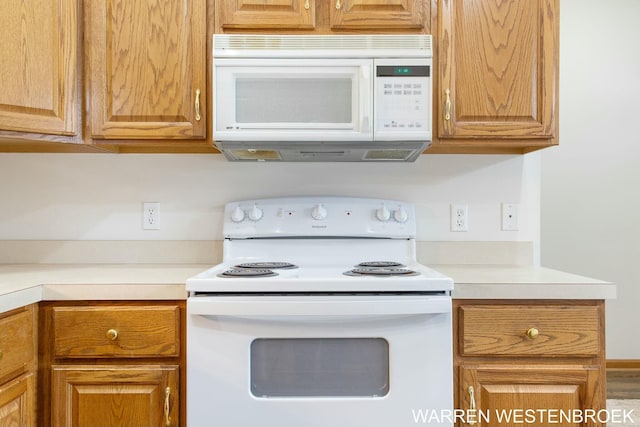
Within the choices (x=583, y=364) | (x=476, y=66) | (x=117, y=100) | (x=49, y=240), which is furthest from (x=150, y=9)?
(x=583, y=364)

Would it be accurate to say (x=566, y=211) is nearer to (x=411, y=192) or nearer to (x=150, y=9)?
(x=411, y=192)

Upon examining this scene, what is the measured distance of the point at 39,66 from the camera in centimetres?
153

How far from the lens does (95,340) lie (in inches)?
54.1

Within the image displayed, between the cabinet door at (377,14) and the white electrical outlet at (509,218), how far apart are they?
0.81 metres

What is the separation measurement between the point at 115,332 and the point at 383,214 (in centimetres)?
101

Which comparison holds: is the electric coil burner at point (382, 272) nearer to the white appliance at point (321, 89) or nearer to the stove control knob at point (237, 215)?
the white appliance at point (321, 89)

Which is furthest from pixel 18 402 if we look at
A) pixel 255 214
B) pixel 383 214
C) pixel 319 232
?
pixel 383 214

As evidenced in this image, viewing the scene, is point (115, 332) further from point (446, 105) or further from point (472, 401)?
point (446, 105)

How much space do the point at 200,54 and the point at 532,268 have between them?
143 cm

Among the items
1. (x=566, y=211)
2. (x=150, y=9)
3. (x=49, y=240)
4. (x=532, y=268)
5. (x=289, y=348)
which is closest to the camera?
(x=289, y=348)

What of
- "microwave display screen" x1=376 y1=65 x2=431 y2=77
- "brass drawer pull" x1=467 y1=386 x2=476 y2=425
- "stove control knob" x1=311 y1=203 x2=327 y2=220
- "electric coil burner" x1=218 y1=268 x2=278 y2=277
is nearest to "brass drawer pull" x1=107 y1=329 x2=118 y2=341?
"electric coil burner" x1=218 y1=268 x2=278 y2=277

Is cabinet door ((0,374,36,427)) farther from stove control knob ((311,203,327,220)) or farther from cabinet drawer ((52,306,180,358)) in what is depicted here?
stove control knob ((311,203,327,220))

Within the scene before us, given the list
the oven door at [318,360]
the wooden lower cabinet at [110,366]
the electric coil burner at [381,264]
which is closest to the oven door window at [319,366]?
the oven door at [318,360]

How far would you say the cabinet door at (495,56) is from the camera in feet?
5.37
